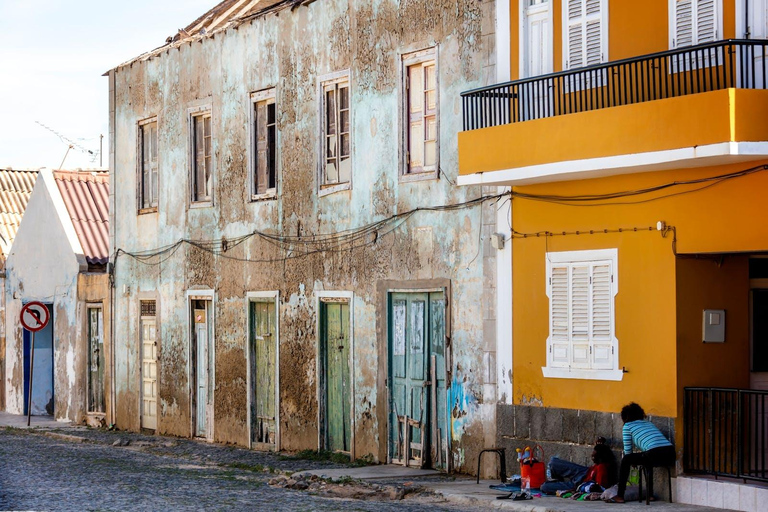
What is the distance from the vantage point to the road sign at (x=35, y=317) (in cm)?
2439

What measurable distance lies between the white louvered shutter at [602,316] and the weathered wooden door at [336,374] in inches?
189

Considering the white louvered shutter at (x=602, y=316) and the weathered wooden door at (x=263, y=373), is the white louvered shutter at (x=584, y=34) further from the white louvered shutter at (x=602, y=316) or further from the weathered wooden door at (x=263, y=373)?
the weathered wooden door at (x=263, y=373)

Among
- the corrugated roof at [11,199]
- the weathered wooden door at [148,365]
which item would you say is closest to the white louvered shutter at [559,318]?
the weathered wooden door at [148,365]

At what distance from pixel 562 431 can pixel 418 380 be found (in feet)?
9.10

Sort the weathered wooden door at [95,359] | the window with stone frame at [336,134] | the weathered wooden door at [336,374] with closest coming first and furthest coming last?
the weathered wooden door at [336,374] → the window with stone frame at [336,134] → the weathered wooden door at [95,359]

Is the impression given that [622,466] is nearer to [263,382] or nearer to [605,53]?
[605,53]

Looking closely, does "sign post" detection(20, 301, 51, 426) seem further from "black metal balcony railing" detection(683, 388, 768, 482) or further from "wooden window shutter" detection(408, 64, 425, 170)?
"black metal balcony railing" detection(683, 388, 768, 482)

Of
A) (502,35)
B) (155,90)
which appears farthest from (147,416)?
(502,35)

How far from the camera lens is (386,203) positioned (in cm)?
1694

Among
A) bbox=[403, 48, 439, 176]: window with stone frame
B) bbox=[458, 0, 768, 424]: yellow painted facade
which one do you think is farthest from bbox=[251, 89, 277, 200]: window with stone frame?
bbox=[458, 0, 768, 424]: yellow painted facade

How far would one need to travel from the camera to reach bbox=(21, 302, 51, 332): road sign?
2439 centimetres

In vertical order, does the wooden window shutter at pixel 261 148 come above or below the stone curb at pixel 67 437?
above

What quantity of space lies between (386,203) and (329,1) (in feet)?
10.6

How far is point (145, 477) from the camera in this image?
52.3ft
